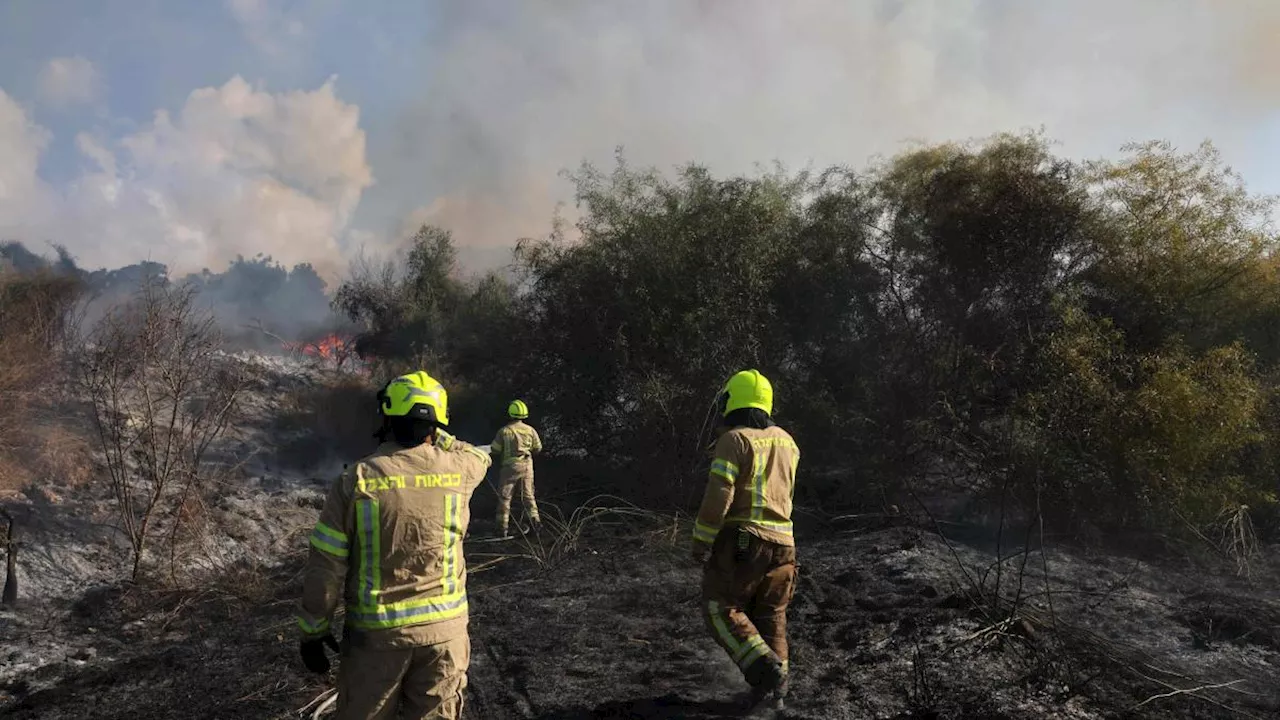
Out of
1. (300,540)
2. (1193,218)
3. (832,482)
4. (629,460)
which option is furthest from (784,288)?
(300,540)

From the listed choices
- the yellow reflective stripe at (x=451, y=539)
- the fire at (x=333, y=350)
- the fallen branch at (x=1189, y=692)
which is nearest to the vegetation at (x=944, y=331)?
the fallen branch at (x=1189, y=692)

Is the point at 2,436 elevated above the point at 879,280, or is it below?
below

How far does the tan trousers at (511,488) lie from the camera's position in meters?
9.69

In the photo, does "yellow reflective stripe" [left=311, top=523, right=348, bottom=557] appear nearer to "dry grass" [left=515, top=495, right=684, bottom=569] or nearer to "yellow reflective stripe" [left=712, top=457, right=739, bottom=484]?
"yellow reflective stripe" [left=712, top=457, right=739, bottom=484]

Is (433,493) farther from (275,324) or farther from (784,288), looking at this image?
(275,324)

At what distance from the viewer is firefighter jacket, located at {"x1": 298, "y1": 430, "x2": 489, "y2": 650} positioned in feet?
8.79

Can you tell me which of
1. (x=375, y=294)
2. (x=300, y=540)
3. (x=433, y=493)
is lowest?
(x=300, y=540)

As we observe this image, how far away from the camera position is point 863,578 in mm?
7211

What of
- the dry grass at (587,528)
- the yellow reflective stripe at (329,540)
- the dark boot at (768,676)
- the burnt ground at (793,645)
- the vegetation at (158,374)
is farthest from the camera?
the dry grass at (587,528)

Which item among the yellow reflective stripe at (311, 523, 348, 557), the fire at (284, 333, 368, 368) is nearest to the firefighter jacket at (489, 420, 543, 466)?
the yellow reflective stripe at (311, 523, 348, 557)

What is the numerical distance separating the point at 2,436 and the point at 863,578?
35.4 feet

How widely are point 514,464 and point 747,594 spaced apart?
5.96m

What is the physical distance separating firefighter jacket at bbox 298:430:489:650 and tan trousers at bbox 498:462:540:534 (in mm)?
6947

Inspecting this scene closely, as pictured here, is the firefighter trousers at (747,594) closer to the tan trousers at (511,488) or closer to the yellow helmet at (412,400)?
the yellow helmet at (412,400)
